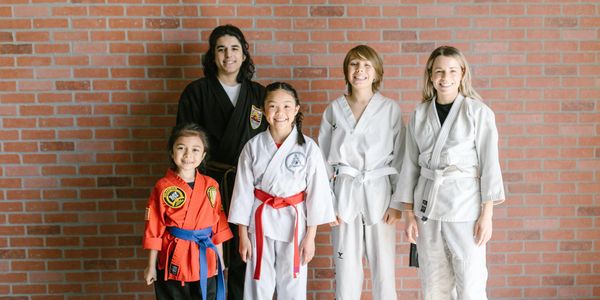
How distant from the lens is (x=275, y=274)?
8.48ft

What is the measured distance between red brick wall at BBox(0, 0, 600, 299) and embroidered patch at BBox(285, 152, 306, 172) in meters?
0.76

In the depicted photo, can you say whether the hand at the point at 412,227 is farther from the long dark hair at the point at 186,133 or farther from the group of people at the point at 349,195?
the long dark hair at the point at 186,133

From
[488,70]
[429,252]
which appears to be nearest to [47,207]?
[429,252]

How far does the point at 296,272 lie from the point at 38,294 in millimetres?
1909

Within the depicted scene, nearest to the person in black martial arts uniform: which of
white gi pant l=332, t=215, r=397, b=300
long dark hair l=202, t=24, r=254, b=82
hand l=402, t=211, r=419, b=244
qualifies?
long dark hair l=202, t=24, r=254, b=82

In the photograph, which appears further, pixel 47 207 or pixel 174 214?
pixel 47 207

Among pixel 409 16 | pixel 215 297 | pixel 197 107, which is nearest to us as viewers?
pixel 215 297

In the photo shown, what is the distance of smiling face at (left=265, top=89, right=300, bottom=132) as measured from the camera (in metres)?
2.50

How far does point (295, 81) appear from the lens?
128 inches

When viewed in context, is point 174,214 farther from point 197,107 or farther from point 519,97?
point 519,97

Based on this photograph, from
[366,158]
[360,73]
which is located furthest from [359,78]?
[366,158]

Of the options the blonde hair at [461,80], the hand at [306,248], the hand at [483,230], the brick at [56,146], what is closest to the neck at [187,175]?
the hand at [306,248]

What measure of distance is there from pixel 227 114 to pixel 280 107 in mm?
516

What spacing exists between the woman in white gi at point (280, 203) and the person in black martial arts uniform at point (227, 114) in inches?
12.3
